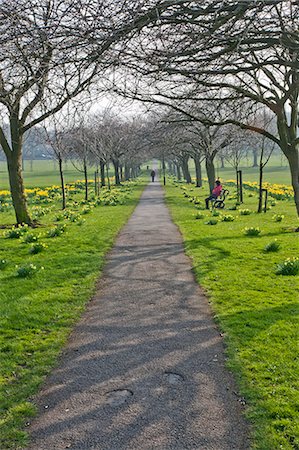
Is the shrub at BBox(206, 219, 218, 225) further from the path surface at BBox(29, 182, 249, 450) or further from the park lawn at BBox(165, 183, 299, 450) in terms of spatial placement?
the path surface at BBox(29, 182, 249, 450)

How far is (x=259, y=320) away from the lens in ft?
17.0

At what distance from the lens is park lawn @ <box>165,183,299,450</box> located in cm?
321

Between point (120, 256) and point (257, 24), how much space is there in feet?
18.4

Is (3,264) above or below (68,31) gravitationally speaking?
below

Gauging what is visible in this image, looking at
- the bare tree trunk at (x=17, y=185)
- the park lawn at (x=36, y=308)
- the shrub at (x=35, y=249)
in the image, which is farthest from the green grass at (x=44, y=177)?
the shrub at (x=35, y=249)

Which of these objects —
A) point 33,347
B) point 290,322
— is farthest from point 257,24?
point 33,347

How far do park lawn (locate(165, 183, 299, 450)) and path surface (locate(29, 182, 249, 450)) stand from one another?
0.16 meters

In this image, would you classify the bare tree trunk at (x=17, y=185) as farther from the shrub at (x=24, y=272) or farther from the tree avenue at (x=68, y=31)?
the tree avenue at (x=68, y=31)

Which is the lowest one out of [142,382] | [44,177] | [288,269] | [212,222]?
[142,382]

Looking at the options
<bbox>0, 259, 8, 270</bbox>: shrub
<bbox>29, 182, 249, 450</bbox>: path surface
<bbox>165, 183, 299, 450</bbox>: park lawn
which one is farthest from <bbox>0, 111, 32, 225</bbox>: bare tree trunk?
<bbox>29, 182, 249, 450</bbox>: path surface

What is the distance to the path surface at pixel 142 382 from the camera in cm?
301

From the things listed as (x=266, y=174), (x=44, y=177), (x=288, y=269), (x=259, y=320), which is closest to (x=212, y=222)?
(x=288, y=269)

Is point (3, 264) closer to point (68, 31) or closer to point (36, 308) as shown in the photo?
point (36, 308)

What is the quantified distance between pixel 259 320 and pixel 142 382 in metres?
2.00
